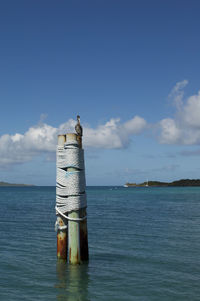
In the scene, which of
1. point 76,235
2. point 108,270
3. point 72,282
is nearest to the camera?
point 72,282

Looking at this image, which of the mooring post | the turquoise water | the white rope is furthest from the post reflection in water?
the white rope

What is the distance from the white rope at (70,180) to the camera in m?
12.0

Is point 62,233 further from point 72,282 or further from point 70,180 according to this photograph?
point 70,180

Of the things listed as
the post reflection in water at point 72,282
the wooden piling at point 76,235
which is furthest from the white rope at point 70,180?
the post reflection in water at point 72,282

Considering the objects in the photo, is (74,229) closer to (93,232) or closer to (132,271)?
(132,271)

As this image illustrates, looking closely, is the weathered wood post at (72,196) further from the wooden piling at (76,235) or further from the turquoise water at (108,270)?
the turquoise water at (108,270)

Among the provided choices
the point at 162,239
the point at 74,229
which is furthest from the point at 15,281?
the point at 162,239

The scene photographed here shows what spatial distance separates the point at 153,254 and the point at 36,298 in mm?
7738

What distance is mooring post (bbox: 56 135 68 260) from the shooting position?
1225 centimetres

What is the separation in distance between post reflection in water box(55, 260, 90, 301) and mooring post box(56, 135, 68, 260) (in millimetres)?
395

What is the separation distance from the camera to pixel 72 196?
12.0 meters

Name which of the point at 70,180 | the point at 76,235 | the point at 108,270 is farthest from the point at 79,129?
the point at 108,270

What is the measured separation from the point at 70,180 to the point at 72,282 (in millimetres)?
3636

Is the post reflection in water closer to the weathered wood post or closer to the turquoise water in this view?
the turquoise water
